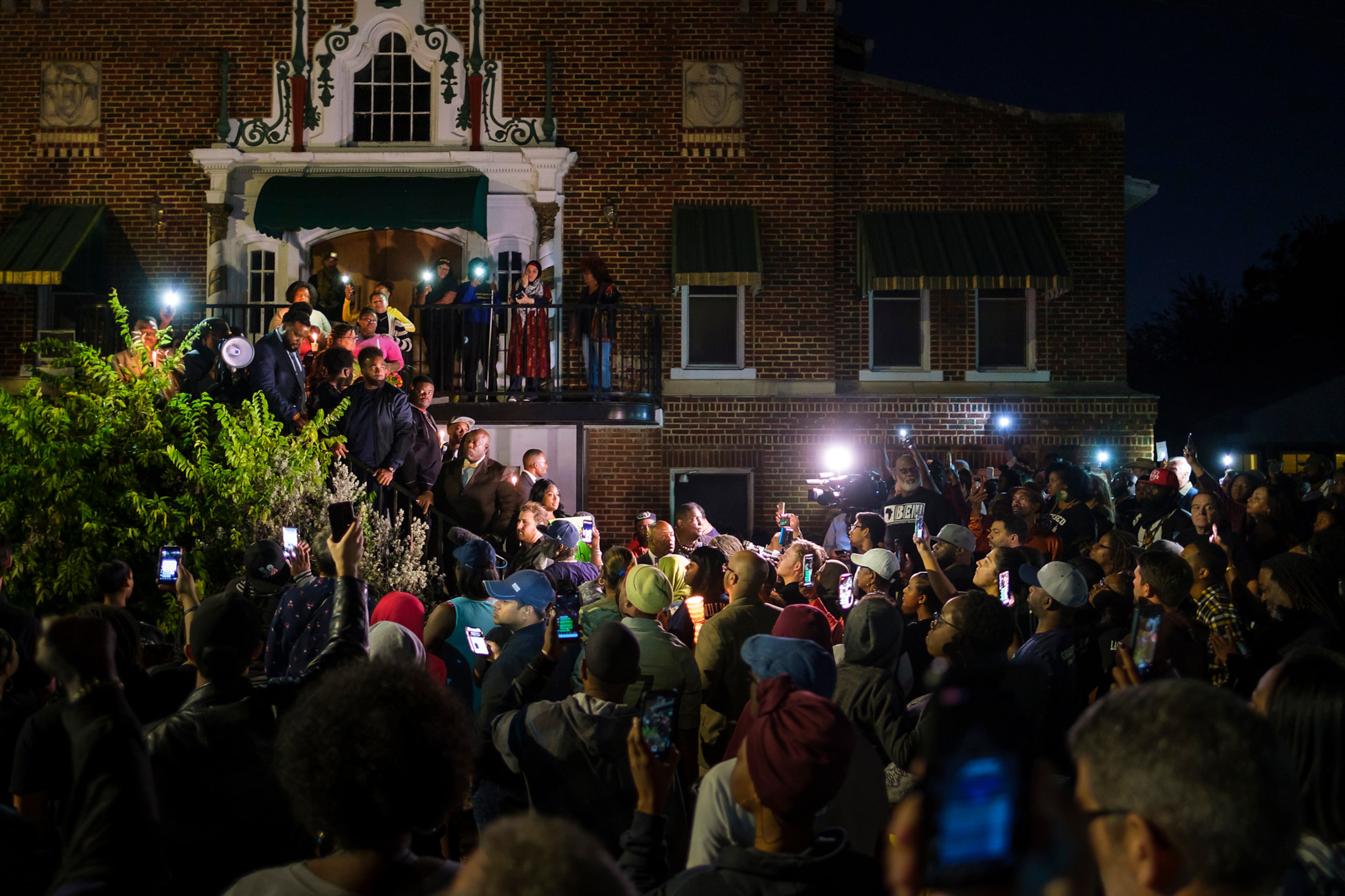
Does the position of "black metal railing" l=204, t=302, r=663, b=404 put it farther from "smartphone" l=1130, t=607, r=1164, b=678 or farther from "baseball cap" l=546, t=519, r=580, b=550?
"smartphone" l=1130, t=607, r=1164, b=678

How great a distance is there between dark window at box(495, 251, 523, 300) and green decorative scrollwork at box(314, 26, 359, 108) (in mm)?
2998

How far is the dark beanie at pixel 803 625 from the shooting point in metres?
4.23

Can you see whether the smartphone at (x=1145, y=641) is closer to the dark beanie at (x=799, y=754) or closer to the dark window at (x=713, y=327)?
the dark beanie at (x=799, y=754)

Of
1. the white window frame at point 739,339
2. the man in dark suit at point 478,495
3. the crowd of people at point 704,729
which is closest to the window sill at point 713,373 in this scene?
the white window frame at point 739,339

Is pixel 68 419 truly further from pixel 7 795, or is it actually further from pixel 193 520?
pixel 7 795

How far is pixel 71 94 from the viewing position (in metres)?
13.7

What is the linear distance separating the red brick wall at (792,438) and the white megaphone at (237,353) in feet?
17.4

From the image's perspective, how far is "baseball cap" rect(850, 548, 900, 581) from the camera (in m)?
6.02

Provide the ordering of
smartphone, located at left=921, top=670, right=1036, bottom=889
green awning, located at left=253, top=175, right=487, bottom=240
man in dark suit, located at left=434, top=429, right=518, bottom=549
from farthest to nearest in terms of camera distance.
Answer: green awning, located at left=253, top=175, right=487, bottom=240, man in dark suit, located at left=434, top=429, right=518, bottom=549, smartphone, located at left=921, top=670, right=1036, bottom=889

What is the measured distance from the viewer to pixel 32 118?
45.2 feet

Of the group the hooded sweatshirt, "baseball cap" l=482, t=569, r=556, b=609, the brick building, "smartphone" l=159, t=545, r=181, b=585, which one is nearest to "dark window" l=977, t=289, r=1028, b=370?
the brick building

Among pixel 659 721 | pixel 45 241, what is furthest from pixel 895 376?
pixel 659 721

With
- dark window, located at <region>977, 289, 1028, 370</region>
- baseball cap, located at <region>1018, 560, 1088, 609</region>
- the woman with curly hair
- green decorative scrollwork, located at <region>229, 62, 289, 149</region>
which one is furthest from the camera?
dark window, located at <region>977, 289, 1028, 370</region>

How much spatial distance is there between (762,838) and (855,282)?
1229cm
